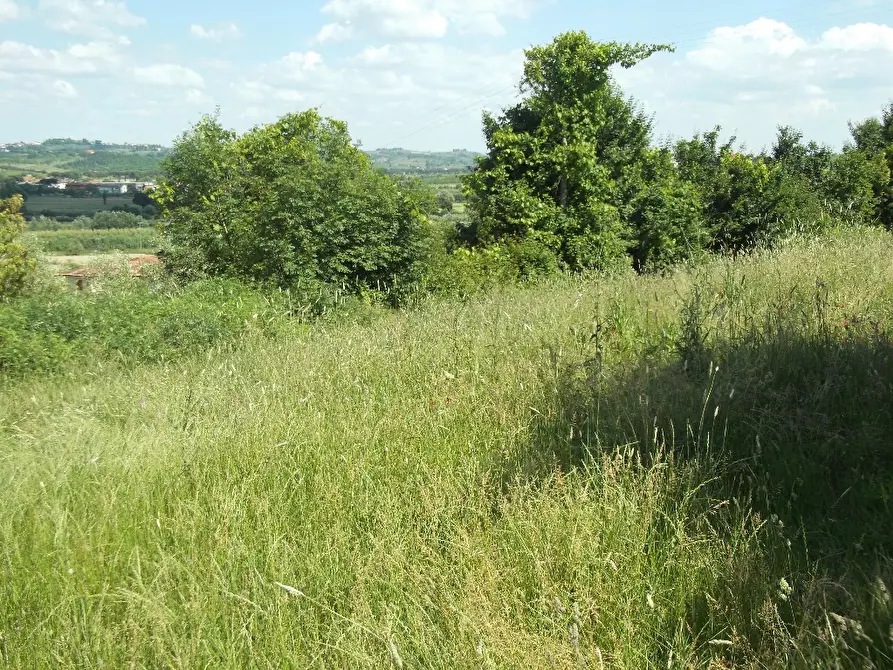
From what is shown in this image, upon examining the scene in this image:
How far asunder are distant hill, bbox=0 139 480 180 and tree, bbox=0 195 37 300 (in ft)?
275

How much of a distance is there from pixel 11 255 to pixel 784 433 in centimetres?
1955

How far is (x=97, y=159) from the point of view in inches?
5064

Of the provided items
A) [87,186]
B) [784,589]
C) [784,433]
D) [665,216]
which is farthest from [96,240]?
[784,589]

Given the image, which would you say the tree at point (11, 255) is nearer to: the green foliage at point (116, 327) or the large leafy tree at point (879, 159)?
the green foliage at point (116, 327)

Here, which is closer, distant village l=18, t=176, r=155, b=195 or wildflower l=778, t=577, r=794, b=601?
wildflower l=778, t=577, r=794, b=601

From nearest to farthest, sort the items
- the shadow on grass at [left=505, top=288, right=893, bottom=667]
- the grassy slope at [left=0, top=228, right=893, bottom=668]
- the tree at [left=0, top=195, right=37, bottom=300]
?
the grassy slope at [left=0, top=228, right=893, bottom=668]
the shadow on grass at [left=505, top=288, right=893, bottom=667]
the tree at [left=0, top=195, right=37, bottom=300]

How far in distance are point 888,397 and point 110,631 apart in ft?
12.3

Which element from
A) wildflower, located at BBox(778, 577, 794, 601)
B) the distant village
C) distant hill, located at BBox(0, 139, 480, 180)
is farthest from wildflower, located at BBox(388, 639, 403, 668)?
distant hill, located at BBox(0, 139, 480, 180)

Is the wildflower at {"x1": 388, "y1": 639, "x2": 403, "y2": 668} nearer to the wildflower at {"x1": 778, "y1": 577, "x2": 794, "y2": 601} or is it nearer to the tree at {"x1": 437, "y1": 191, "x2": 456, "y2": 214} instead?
the wildflower at {"x1": 778, "y1": 577, "x2": 794, "y2": 601}

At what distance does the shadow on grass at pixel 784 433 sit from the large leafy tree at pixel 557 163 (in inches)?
586

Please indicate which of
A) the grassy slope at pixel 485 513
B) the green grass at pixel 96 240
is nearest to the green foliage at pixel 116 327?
the grassy slope at pixel 485 513

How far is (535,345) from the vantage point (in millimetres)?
5445

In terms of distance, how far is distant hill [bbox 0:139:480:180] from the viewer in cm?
10575

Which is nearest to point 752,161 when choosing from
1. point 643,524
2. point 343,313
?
point 343,313
